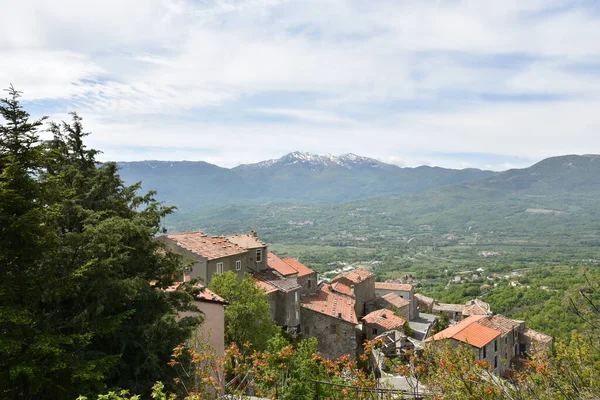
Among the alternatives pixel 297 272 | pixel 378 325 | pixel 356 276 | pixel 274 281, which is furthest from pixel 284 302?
pixel 356 276

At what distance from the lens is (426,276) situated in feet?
507

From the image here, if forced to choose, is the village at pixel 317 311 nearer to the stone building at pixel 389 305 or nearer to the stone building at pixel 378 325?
the stone building at pixel 378 325

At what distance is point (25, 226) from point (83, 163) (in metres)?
6.78

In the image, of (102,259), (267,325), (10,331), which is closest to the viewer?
(10,331)

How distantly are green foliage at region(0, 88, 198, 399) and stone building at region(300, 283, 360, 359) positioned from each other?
62.8ft

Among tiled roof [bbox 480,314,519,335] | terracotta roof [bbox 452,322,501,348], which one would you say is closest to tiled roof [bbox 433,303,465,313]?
tiled roof [bbox 480,314,519,335]

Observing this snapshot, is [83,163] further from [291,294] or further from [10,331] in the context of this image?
[291,294]

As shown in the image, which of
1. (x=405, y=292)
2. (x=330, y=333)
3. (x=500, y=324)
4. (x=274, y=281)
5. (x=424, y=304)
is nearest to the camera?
(x=330, y=333)

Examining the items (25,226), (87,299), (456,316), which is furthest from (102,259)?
(456,316)

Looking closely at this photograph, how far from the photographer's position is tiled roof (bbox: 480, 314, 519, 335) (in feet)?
127

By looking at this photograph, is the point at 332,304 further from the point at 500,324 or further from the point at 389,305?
the point at 500,324

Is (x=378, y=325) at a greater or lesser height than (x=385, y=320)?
lesser

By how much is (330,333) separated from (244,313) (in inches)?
437

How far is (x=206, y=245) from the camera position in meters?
32.0
